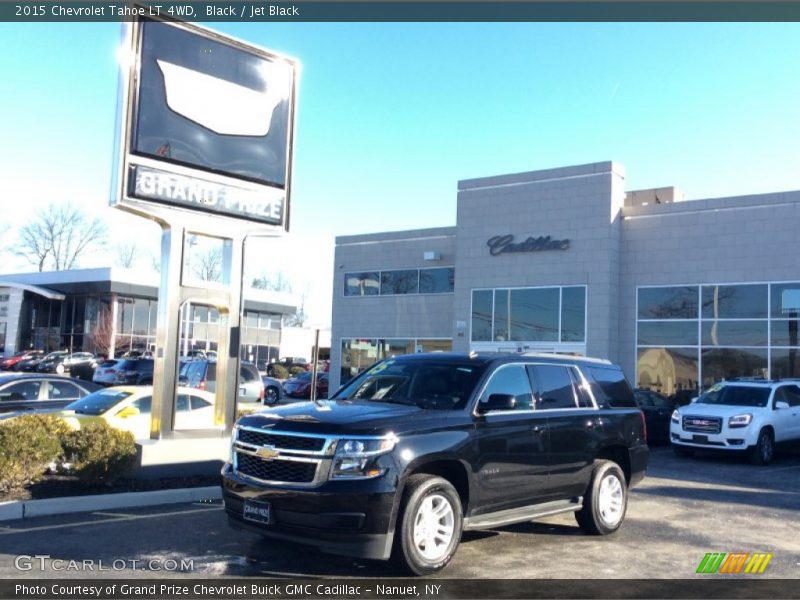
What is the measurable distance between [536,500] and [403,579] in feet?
6.36

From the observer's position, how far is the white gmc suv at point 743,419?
15.9 meters

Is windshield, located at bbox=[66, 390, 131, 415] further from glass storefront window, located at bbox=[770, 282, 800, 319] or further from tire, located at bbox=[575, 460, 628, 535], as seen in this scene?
glass storefront window, located at bbox=[770, 282, 800, 319]

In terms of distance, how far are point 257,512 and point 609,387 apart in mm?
4664

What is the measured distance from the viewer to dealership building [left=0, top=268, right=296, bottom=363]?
58.4 metres

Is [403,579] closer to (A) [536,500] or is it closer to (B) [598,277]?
(A) [536,500]

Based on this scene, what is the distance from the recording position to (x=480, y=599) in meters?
6.05

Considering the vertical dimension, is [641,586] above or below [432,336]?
below

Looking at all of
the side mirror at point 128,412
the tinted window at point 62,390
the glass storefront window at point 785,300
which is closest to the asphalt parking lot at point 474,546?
the side mirror at point 128,412

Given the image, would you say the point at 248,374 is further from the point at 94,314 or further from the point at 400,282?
the point at 94,314

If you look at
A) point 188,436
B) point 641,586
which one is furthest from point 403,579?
point 188,436

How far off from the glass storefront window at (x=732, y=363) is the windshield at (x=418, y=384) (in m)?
18.4

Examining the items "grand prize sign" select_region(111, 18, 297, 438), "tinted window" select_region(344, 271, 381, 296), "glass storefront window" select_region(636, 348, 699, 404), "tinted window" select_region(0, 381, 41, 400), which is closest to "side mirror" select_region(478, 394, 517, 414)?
"grand prize sign" select_region(111, 18, 297, 438)

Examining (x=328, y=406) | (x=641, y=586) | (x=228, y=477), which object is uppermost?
(x=328, y=406)

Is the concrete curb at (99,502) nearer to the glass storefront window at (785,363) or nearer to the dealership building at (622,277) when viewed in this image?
the dealership building at (622,277)
